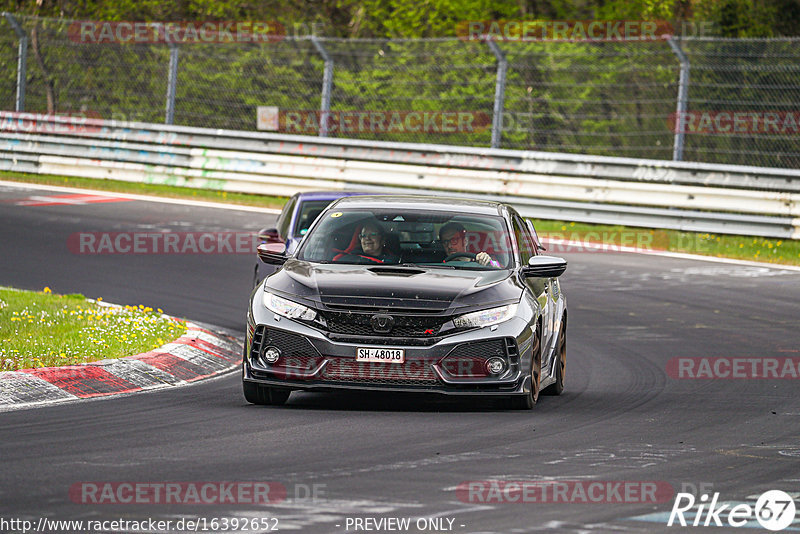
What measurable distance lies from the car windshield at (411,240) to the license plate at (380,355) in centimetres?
117

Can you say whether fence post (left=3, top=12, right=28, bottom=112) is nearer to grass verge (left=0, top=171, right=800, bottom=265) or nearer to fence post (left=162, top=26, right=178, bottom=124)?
fence post (left=162, top=26, right=178, bottom=124)

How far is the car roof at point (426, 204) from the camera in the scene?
11109 millimetres

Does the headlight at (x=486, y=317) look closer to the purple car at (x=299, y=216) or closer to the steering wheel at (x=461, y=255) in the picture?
the steering wheel at (x=461, y=255)

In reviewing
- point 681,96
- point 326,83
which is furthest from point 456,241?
point 326,83

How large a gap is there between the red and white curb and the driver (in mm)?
2257

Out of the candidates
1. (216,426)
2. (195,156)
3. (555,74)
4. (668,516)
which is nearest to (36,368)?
(216,426)

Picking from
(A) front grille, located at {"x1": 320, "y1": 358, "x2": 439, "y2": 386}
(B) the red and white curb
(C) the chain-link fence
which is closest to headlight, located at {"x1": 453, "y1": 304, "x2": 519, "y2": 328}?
(A) front grille, located at {"x1": 320, "y1": 358, "x2": 439, "y2": 386}

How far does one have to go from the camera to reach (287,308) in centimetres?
969

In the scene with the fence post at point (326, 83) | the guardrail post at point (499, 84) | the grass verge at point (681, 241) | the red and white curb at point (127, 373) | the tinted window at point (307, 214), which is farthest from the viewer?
the fence post at point (326, 83)

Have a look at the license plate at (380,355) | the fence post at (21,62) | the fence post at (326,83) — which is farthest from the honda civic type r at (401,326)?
the fence post at (21,62)

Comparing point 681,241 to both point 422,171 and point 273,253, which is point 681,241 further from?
point 273,253

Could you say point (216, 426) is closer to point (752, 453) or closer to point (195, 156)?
point (752, 453)

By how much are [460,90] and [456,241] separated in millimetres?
16157

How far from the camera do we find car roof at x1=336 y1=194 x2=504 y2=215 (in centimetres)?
1111
